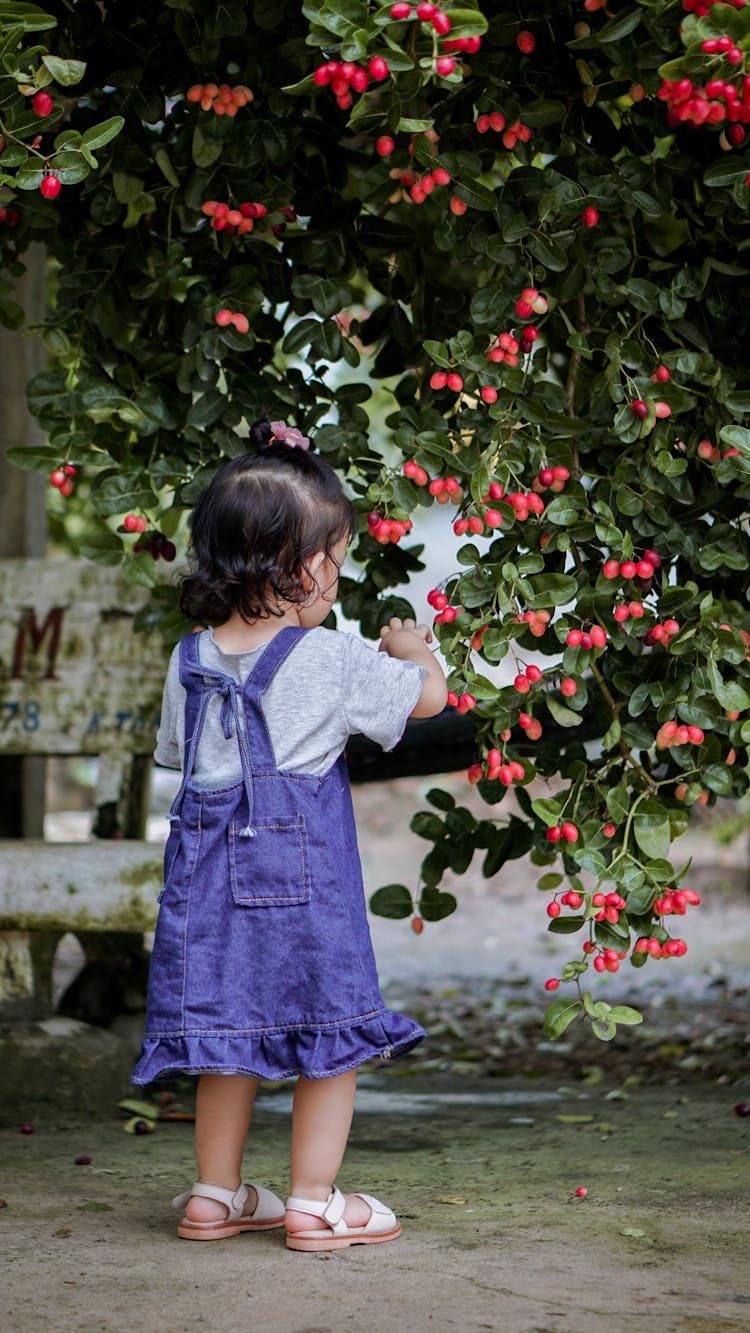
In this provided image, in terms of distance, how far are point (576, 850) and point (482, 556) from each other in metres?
0.50

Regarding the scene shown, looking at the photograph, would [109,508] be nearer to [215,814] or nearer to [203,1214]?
[215,814]

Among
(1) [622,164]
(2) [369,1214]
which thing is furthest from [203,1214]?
(1) [622,164]

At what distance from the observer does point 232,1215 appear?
232 centimetres

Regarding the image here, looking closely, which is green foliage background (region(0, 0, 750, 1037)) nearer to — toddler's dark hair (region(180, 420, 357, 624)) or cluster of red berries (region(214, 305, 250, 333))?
cluster of red berries (region(214, 305, 250, 333))

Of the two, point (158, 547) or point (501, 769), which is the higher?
point (158, 547)

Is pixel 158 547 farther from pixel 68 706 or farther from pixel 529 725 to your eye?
pixel 68 706

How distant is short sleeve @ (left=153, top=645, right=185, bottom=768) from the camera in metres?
2.40

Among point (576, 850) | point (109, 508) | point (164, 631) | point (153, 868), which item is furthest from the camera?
point (153, 868)

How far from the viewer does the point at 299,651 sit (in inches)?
90.4

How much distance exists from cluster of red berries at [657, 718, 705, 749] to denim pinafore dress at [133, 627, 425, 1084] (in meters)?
0.54

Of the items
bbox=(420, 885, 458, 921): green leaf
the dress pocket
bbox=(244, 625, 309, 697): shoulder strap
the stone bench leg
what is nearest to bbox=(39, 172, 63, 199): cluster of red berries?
bbox=(244, 625, 309, 697): shoulder strap

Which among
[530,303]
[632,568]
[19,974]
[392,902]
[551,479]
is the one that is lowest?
[19,974]

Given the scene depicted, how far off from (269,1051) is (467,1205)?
0.51 metres

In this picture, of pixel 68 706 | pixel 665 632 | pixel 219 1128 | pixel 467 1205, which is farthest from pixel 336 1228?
pixel 68 706
